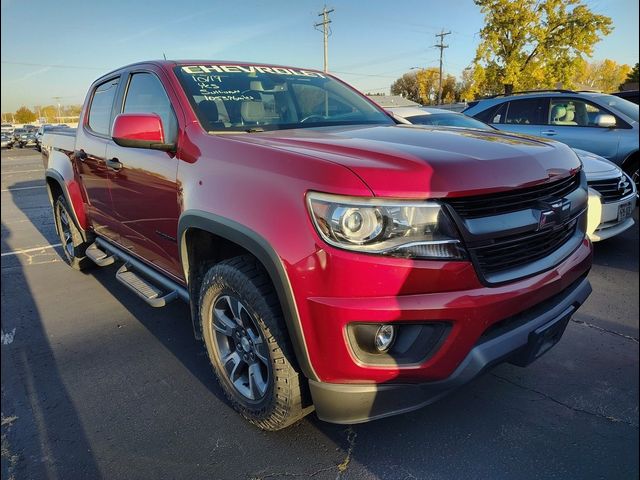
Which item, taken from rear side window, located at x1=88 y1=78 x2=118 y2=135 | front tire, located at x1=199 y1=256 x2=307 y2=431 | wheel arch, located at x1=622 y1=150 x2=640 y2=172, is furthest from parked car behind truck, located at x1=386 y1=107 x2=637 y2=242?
front tire, located at x1=199 y1=256 x2=307 y2=431

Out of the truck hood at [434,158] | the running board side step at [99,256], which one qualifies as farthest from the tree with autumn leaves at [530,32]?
the running board side step at [99,256]

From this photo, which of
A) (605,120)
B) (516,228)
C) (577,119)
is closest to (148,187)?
(516,228)

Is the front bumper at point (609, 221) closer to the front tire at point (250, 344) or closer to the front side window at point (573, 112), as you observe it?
the front side window at point (573, 112)

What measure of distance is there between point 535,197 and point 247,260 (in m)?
1.35

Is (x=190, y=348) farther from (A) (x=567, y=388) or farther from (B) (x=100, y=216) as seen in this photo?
(A) (x=567, y=388)

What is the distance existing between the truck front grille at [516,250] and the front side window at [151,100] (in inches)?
74.0

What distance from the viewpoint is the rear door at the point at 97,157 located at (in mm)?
3852

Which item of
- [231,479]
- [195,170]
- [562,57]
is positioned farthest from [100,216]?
[562,57]

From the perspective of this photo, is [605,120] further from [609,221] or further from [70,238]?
[70,238]

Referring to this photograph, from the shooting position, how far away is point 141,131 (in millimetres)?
2688

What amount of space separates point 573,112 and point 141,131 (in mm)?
6690

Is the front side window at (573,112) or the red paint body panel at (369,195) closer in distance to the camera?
the red paint body panel at (369,195)

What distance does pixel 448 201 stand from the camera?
1818 mm

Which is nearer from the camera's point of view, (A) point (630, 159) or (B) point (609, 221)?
(B) point (609, 221)
